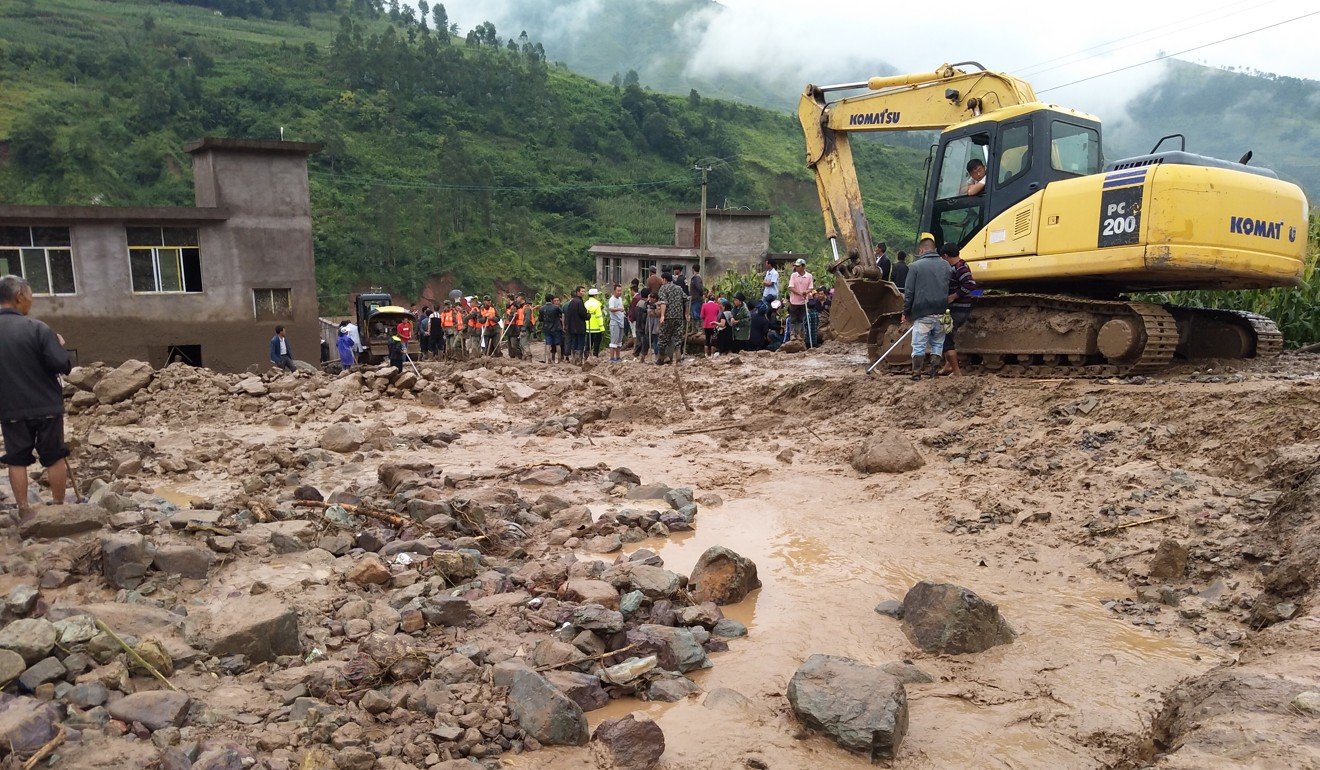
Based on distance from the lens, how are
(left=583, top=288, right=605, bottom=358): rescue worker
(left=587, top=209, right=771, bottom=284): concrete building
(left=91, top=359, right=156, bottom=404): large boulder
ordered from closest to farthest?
(left=91, top=359, right=156, bottom=404): large boulder < (left=583, top=288, right=605, bottom=358): rescue worker < (left=587, top=209, right=771, bottom=284): concrete building

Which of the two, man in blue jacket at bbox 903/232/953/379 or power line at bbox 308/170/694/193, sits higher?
power line at bbox 308/170/694/193

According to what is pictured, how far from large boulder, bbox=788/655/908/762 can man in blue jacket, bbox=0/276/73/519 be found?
201 inches

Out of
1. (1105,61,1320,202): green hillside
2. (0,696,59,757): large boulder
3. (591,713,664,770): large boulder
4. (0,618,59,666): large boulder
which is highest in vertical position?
(1105,61,1320,202): green hillside

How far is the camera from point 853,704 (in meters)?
3.44

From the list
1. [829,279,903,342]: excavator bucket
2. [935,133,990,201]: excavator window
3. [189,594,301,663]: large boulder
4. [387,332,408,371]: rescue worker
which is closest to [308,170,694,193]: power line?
[387,332,408,371]: rescue worker

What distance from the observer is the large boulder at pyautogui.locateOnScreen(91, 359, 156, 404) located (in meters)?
12.0

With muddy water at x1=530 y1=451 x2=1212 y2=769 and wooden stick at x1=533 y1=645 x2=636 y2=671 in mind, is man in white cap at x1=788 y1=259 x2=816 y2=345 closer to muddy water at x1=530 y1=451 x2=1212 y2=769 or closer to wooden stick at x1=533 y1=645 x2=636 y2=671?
muddy water at x1=530 y1=451 x2=1212 y2=769

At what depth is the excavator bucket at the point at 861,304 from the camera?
11.3 m

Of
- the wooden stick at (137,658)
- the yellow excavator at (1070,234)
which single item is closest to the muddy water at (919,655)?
the wooden stick at (137,658)

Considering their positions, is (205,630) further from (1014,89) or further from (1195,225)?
(1014,89)

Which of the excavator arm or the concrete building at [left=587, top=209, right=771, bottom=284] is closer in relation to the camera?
the excavator arm

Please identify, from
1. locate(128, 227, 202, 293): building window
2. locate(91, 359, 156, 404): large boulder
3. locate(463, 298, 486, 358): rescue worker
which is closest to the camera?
locate(91, 359, 156, 404): large boulder

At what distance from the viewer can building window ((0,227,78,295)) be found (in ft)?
64.5

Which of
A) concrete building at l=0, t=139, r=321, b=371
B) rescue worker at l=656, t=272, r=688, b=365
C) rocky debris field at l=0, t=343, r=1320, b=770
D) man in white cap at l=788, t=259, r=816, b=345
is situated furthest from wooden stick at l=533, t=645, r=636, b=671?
concrete building at l=0, t=139, r=321, b=371
